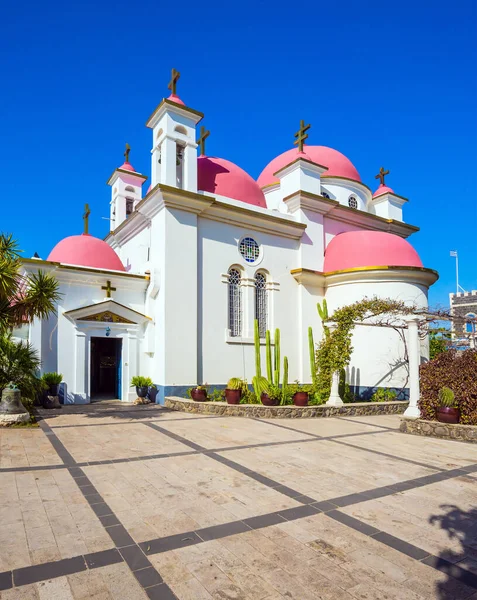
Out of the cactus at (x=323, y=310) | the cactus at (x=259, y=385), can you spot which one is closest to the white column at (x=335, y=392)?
the cactus at (x=259, y=385)

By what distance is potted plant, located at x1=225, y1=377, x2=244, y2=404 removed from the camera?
1297 centimetres

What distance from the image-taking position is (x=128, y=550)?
396 cm

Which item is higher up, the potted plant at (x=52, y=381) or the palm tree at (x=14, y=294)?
the palm tree at (x=14, y=294)

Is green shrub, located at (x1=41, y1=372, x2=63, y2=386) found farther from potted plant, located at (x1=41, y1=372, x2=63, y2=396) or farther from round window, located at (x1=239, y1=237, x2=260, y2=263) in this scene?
round window, located at (x1=239, y1=237, x2=260, y2=263)

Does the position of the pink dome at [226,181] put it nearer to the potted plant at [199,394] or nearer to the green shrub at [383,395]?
the potted plant at [199,394]

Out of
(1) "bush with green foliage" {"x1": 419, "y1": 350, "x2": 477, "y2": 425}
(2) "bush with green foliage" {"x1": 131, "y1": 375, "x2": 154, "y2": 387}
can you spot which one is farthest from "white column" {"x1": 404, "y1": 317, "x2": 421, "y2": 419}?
(2) "bush with green foliage" {"x1": 131, "y1": 375, "x2": 154, "y2": 387}

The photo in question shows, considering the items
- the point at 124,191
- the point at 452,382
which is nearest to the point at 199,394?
the point at 452,382

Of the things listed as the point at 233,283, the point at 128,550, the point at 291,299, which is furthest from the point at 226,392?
the point at 128,550

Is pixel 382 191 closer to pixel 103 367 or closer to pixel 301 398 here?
pixel 301 398

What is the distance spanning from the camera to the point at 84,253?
15.7 m

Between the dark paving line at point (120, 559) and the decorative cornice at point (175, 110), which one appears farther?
the decorative cornice at point (175, 110)

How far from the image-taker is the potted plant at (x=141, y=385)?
14531mm

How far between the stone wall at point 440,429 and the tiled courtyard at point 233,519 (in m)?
0.57

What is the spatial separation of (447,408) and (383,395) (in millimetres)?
6021
